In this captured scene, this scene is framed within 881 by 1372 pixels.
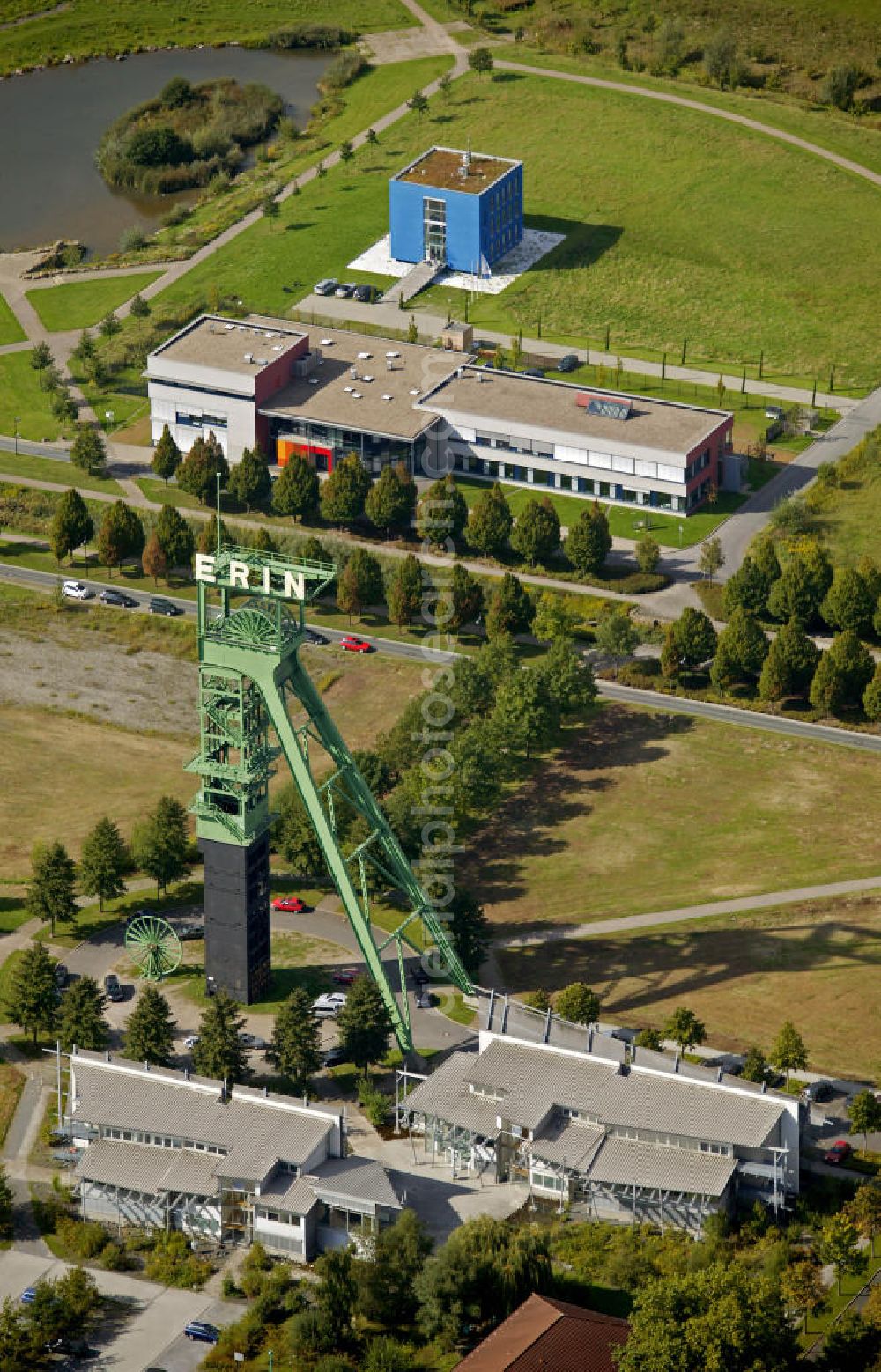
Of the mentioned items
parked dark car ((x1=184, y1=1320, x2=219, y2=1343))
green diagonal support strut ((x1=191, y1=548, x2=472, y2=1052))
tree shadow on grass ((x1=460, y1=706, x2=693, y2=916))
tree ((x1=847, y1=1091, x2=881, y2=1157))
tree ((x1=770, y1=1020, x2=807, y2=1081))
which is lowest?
tree shadow on grass ((x1=460, y1=706, x2=693, y2=916))

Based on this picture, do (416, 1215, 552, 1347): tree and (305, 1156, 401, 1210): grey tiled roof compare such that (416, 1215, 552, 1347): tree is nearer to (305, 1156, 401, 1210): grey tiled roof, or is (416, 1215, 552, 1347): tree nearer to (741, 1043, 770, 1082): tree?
(305, 1156, 401, 1210): grey tiled roof

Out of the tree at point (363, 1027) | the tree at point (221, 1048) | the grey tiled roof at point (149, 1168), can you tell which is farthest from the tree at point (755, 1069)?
the grey tiled roof at point (149, 1168)

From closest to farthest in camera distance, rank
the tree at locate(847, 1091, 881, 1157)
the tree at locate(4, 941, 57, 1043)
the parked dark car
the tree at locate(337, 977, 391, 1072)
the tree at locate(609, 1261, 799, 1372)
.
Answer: the tree at locate(609, 1261, 799, 1372) → the parked dark car → the tree at locate(847, 1091, 881, 1157) → the tree at locate(337, 977, 391, 1072) → the tree at locate(4, 941, 57, 1043)

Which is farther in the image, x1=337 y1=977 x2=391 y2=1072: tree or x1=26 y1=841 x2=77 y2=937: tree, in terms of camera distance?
x1=26 y1=841 x2=77 y2=937: tree

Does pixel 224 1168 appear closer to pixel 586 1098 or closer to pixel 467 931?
pixel 586 1098

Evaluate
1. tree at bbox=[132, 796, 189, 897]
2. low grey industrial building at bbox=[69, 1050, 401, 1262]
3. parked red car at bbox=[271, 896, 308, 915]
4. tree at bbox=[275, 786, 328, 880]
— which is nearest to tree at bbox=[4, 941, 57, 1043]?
low grey industrial building at bbox=[69, 1050, 401, 1262]

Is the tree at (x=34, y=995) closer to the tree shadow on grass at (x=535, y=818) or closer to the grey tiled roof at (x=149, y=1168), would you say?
the grey tiled roof at (x=149, y=1168)
